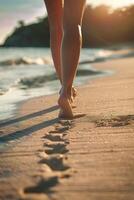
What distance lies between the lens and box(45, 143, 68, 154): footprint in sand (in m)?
2.38

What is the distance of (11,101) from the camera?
15.5ft

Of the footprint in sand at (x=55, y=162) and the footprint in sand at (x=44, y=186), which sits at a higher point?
the footprint in sand at (x=55, y=162)

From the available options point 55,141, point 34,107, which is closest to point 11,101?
point 34,107

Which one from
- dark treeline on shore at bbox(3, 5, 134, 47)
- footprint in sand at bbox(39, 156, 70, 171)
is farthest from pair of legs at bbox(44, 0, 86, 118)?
dark treeline on shore at bbox(3, 5, 134, 47)

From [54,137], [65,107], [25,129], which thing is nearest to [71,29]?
[65,107]

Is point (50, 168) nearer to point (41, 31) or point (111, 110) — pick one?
point (111, 110)

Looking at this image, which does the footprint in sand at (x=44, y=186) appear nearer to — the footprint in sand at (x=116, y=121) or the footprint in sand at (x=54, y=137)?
the footprint in sand at (x=54, y=137)

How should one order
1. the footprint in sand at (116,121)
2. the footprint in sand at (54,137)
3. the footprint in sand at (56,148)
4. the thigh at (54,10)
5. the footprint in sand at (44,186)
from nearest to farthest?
1. the footprint in sand at (44,186)
2. the footprint in sand at (56,148)
3. the footprint in sand at (54,137)
4. the footprint in sand at (116,121)
5. the thigh at (54,10)

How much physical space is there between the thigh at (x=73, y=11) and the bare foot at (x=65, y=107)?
528 millimetres

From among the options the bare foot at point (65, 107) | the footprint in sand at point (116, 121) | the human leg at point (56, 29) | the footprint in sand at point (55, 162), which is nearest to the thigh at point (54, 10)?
the human leg at point (56, 29)

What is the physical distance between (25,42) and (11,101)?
66.4 metres

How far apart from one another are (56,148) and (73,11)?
4.06 ft

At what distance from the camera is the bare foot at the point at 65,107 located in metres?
3.37

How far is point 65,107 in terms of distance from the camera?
3373 millimetres
